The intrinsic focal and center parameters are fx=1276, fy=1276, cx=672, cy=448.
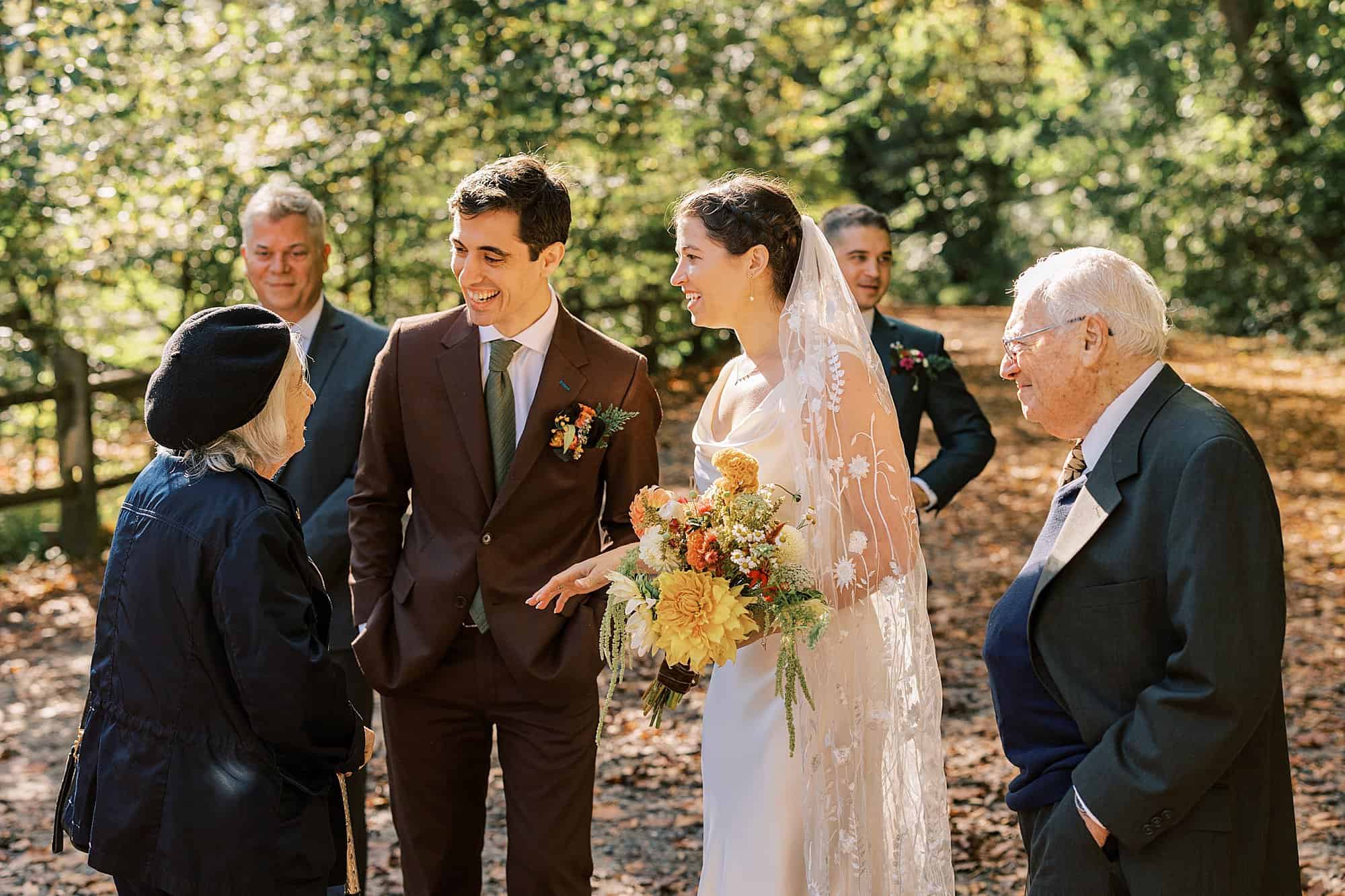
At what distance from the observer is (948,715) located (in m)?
7.02

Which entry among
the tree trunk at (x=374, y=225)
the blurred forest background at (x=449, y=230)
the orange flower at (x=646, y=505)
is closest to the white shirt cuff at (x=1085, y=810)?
the orange flower at (x=646, y=505)

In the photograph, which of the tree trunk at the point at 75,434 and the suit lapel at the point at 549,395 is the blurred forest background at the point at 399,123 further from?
the suit lapel at the point at 549,395

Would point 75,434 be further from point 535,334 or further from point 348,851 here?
point 348,851

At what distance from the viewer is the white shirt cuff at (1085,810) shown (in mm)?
2656

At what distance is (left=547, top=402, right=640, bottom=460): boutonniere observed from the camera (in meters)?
3.76

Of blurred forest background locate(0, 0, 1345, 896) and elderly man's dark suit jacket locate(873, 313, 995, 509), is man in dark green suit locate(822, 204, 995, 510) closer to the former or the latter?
elderly man's dark suit jacket locate(873, 313, 995, 509)

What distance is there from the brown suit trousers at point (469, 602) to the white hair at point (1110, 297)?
152 centimetres

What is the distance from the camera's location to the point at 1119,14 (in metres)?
20.1

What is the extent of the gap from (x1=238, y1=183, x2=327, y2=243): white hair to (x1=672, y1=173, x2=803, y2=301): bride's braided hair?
1601 millimetres

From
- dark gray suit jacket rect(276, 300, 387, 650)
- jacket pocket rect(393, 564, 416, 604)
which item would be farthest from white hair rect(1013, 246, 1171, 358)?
dark gray suit jacket rect(276, 300, 387, 650)

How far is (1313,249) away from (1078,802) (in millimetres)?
19317

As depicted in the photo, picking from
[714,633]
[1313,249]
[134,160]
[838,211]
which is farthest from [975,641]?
[1313,249]

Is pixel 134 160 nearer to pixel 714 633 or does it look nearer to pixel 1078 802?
pixel 714 633

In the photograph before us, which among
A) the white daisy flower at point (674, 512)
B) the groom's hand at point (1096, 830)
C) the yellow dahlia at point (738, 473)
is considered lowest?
the groom's hand at point (1096, 830)
